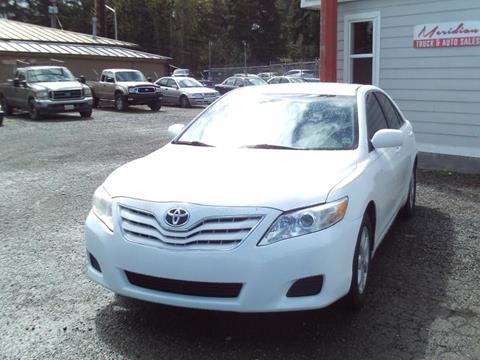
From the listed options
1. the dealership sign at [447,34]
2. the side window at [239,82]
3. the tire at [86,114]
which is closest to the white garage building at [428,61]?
the dealership sign at [447,34]

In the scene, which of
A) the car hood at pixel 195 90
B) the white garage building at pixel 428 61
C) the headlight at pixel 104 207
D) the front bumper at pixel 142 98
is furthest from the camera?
the car hood at pixel 195 90

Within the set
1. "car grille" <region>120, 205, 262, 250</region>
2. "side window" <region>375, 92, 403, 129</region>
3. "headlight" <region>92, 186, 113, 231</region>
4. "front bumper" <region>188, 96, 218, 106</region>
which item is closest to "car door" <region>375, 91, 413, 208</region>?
"side window" <region>375, 92, 403, 129</region>

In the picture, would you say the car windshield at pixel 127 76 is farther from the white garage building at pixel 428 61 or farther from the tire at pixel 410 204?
the tire at pixel 410 204

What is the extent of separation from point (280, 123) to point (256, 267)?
1.82 metres

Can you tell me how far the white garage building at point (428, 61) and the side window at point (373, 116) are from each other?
4.51m

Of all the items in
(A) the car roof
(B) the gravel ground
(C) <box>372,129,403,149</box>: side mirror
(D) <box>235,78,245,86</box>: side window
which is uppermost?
(D) <box>235,78,245,86</box>: side window

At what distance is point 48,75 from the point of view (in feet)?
68.4

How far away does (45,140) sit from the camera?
14.9 metres

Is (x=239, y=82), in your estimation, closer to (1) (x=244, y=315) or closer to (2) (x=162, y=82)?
(2) (x=162, y=82)

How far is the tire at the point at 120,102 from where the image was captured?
24.3 metres

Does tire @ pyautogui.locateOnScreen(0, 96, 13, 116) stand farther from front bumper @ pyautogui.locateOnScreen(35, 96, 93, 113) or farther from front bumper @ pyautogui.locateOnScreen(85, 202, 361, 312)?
front bumper @ pyautogui.locateOnScreen(85, 202, 361, 312)

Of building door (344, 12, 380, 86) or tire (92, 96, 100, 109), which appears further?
tire (92, 96, 100, 109)

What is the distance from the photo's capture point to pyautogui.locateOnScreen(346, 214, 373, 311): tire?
3641 millimetres

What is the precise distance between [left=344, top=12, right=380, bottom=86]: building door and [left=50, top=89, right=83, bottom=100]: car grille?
12647 mm
